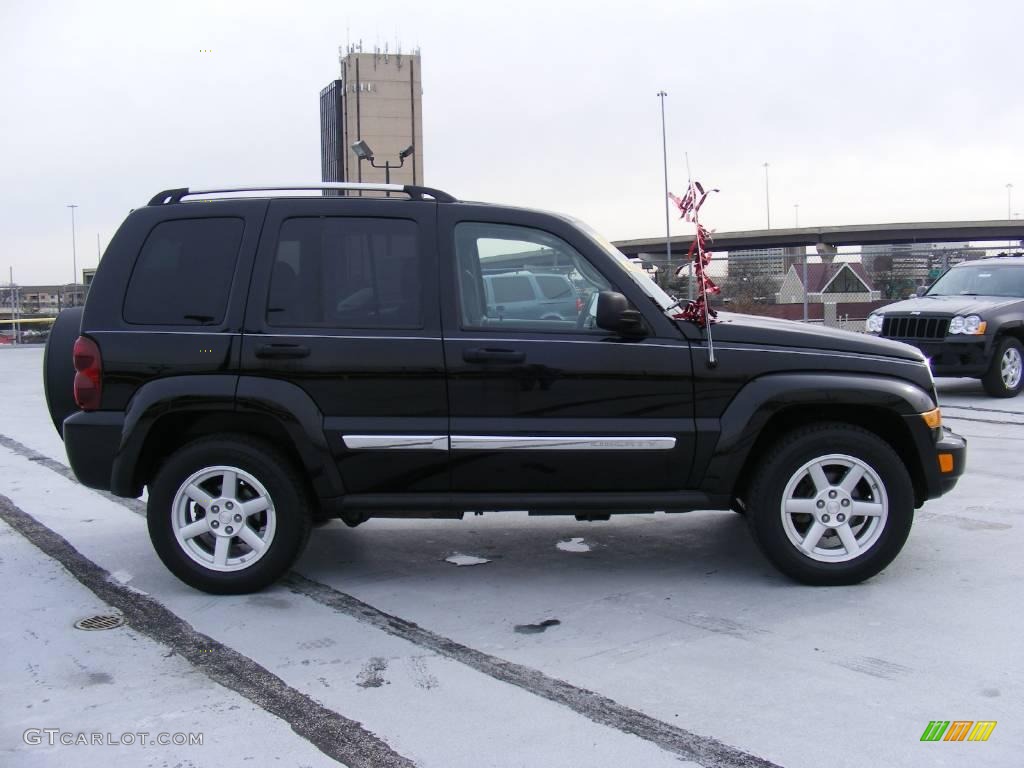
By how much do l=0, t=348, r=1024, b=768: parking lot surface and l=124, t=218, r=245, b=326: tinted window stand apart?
1.36 metres

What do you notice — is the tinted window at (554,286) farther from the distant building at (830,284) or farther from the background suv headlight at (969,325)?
the distant building at (830,284)

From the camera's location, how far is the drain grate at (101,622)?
4402 mm

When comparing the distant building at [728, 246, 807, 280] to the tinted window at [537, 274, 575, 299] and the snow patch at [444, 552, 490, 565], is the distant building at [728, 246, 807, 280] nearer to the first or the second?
the snow patch at [444, 552, 490, 565]

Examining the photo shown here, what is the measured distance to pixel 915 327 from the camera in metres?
11.9

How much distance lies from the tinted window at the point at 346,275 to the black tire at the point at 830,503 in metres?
1.84

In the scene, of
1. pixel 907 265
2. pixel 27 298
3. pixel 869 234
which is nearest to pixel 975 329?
pixel 907 265

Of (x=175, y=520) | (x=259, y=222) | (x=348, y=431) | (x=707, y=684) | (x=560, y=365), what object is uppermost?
(x=259, y=222)

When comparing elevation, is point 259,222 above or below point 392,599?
above

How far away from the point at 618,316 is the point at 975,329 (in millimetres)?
8419

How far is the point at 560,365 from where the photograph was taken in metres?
4.62

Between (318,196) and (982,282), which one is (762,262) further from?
(318,196)

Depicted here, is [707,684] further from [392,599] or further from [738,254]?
[738,254]

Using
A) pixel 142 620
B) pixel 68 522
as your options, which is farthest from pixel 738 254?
pixel 142 620

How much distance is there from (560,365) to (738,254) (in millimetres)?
13521
